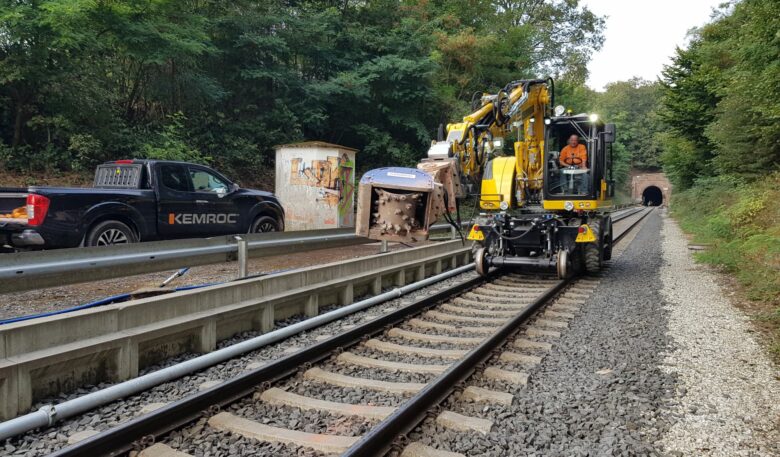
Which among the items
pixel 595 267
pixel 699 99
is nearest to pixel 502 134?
pixel 595 267

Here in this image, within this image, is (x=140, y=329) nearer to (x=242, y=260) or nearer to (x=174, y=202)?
(x=242, y=260)

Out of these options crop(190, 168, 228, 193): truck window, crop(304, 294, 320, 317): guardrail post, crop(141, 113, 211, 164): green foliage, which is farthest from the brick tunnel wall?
crop(304, 294, 320, 317): guardrail post

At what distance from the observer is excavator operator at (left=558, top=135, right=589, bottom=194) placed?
10.3 meters

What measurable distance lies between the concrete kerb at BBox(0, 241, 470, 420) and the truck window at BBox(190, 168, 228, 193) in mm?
4199

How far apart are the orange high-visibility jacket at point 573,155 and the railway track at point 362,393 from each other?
4.29 metres

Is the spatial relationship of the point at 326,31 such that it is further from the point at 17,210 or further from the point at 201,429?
the point at 201,429

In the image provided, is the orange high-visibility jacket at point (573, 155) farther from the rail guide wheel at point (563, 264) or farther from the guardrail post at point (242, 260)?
the guardrail post at point (242, 260)

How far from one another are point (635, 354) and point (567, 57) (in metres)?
43.6

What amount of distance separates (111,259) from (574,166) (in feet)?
27.0

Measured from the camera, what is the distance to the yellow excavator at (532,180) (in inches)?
385

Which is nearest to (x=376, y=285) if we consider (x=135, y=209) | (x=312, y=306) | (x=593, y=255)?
(x=312, y=306)

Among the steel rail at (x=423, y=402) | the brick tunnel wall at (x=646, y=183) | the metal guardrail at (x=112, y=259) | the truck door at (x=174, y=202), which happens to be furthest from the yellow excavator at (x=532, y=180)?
the brick tunnel wall at (x=646, y=183)

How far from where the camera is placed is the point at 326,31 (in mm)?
23672

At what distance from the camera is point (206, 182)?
10805mm
